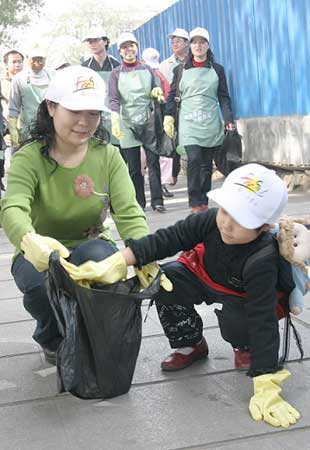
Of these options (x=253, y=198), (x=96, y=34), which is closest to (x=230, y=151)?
(x=96, y=34)

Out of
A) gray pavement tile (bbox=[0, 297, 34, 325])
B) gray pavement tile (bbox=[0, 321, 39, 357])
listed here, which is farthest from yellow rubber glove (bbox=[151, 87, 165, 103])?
gray pavement tile (bbox=[0, 321, 39, 357])

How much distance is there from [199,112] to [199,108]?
0.13 ft

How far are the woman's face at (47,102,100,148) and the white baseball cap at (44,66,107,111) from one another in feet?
0.15

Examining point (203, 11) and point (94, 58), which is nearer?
point (94, 58)

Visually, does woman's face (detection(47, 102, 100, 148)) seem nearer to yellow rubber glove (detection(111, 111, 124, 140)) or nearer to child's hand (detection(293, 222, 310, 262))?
child's hand (detection(293, 222, 310, 262))

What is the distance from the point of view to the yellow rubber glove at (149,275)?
10.3ft

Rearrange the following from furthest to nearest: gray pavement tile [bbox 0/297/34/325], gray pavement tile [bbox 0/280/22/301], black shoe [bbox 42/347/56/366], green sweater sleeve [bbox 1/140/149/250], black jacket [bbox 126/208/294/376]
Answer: gray pavement tile [bbox 0/280/22/301], gray pavement tile [bbox 0/297/34/325], black shoe [bbox 42/347/56/366], green sweater sleeve [bbox 1/140/149/250], black jacket [bbox 126/208/294/376]

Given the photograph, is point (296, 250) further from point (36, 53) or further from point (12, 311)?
point (36, 53)

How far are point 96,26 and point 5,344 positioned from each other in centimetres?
530

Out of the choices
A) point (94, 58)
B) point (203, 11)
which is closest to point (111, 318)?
point (94, 58)

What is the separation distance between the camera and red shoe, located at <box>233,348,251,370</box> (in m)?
3.31

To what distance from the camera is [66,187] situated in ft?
11.0

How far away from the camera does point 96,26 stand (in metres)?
8.39

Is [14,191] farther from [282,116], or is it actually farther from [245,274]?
[282,116]
